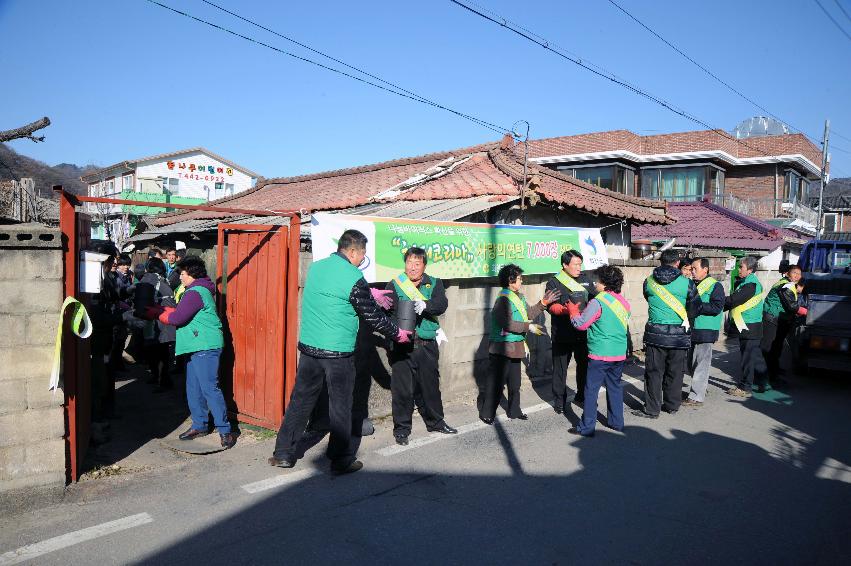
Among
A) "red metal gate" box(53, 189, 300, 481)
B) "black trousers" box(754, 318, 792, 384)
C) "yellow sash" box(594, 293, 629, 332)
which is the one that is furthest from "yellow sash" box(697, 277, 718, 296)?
"red metal gate" box(53, 189, 300, 481)

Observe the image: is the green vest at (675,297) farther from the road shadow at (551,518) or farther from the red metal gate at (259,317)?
the red metal gate at (259,317)

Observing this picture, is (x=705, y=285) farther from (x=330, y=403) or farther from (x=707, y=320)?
(x=330, y=403)

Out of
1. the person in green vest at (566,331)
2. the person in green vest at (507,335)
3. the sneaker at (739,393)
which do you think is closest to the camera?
the person in green vest at (507,335)

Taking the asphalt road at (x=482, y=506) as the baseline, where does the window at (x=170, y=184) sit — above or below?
above

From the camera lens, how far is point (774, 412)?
766cm

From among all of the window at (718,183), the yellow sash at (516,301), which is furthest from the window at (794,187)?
the yellow sash at (516,301)

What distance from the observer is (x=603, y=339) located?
6301 millimetres

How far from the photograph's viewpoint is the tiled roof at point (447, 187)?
35.4 ft

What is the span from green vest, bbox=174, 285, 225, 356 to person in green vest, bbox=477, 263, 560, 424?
2803 millimetres

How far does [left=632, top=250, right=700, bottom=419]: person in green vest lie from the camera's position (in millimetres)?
7133

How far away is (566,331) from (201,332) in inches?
159

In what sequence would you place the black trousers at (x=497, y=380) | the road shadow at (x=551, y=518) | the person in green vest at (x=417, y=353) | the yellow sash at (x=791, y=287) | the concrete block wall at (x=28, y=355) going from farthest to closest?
the yellow sash at (x=791, y=287)
the black trousers at (x=497, y=380)
the person in green vest at (x=417, y=353)
the concrete block wall at (x=28, y=355)
the road shadow at (x=551, y=518)

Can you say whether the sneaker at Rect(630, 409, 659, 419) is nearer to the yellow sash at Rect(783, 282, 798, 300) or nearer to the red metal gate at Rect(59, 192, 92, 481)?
the yellow sash at Rect(783, 282, 798, 300)

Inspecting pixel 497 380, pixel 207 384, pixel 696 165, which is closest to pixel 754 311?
pixel 497 380
